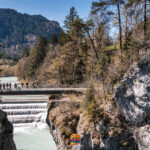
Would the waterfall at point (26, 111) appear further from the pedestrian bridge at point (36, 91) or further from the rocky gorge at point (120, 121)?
the rocky gorge at point (120, 121)

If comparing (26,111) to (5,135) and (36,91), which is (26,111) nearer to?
(36,91)

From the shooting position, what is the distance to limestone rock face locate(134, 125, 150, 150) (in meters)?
11.5

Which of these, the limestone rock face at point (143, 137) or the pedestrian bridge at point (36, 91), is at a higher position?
the pedestrian bridge at point (36, 91)

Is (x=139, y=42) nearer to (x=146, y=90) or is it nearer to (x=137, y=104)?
(x=146, y=90)

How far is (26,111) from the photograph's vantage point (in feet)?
73.2

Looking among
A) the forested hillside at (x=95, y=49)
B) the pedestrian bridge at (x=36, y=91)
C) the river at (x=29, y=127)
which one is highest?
the forested hillside at (x=95, y=49)

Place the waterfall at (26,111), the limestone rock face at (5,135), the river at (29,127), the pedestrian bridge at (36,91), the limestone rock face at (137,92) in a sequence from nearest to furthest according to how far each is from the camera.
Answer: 1. the limestone rock face at (137,92)
2. the limestone rock face at (5,135)
3. the river at (29,127)
4. the waterfall at (26,111)
5. the pedestrian bridge at (36,91)

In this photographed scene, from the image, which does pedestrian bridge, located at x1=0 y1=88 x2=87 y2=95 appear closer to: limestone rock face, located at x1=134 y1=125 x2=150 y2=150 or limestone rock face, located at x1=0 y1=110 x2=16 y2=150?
limestone rock face, located at x1=0 y1=110 x2=16 y2=150

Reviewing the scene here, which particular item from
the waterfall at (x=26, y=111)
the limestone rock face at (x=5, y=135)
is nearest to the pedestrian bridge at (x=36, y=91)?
the waterfall at (x=26, y=111)

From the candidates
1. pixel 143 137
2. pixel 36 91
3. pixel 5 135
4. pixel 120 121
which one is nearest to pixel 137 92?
pixel 143 137

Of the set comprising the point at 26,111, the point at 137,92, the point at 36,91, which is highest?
the point at 137,92

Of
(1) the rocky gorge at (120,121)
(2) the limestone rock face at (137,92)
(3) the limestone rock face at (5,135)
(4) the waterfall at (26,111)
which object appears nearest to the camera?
(2) the limestone rock face at (137,92)

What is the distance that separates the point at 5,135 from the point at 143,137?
12.7m

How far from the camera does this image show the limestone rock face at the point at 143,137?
11.5 metres
